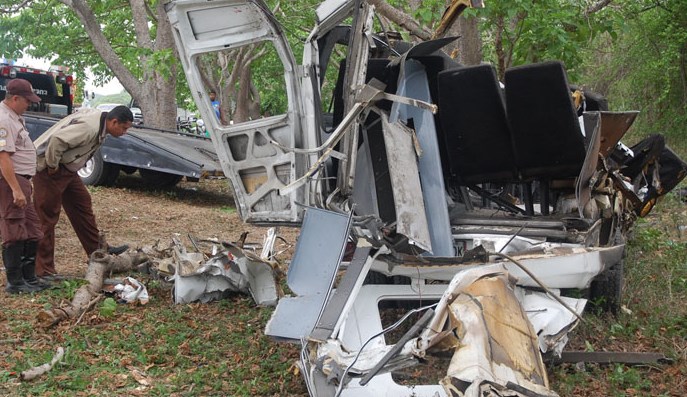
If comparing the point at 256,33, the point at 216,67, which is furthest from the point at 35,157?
the point at 216,67

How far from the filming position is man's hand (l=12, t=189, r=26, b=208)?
6195 mm

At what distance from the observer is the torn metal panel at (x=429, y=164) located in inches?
201

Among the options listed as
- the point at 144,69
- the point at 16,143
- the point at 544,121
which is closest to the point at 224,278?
the point at 16,143

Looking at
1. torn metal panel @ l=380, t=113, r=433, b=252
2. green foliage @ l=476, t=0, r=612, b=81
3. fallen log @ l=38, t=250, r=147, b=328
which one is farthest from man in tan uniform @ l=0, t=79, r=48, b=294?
green foliage @ l=476, t=0, r=612, b=81

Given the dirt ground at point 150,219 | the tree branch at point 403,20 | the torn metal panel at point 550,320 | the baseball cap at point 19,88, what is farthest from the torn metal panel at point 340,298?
the tree branch at point 403,20

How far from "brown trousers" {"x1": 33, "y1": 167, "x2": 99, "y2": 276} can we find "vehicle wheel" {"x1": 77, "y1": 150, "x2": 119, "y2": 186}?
545 centimetres

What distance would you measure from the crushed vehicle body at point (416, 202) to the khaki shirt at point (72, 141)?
1.70m

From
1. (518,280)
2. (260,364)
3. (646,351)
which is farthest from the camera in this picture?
(646,351)

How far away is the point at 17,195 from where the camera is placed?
620cm

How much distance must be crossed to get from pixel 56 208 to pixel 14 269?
709 mm

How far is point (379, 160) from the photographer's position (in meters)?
5.27

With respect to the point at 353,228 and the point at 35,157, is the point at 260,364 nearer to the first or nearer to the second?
the point at 353,228

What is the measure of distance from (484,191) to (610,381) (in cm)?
226

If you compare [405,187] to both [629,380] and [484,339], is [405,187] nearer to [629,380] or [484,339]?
[484,339]
